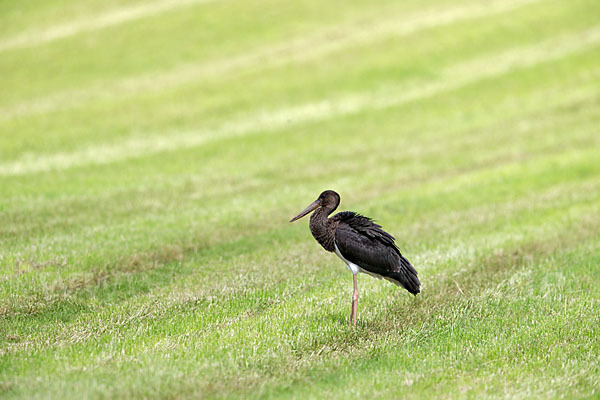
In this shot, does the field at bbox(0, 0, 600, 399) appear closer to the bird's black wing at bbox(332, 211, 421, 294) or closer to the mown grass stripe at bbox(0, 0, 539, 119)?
the mown grass stripe at bbox(0, 0, 539, 119)

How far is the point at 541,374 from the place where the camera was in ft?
27.2

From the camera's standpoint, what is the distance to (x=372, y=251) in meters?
9.80

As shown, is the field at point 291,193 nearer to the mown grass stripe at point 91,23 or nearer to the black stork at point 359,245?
the mown grass stripe at point 91,23

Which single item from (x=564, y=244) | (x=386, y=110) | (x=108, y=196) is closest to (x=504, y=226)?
(x=564, y=244)

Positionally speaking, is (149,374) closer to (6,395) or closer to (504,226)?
(6,395)

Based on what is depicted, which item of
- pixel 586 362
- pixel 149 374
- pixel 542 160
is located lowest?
pixel 542 160

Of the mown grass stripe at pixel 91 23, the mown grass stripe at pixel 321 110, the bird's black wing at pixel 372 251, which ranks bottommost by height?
the mown grass stripe at pixel 321 110

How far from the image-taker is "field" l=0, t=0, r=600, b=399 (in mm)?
8484

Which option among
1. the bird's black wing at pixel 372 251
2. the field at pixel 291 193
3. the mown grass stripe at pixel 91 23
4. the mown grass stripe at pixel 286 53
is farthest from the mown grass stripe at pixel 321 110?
the mown grass stripe at pixel 91 23

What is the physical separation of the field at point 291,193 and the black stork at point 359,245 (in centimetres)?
73

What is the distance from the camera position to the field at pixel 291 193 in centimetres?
848

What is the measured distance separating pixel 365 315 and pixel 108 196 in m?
11.3

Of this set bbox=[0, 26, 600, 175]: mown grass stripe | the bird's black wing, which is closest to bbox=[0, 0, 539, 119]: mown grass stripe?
bbox=[0, 26, 600, 175]: mown grass stripe

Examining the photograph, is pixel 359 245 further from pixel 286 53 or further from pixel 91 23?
pixel 91 23
